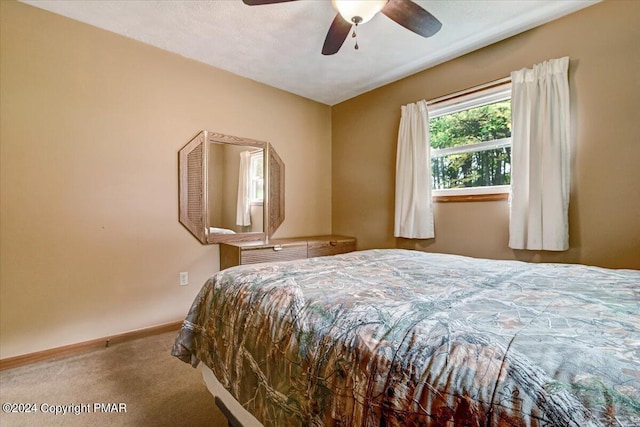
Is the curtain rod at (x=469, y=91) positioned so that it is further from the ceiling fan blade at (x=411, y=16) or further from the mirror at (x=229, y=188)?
the mirror at (x=229, y=188)

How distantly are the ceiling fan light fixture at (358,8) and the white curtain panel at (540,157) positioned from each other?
138 centimetres

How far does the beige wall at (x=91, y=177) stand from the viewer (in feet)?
6.73

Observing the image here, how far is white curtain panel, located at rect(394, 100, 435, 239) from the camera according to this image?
112 inches

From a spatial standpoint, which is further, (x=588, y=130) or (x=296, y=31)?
(x=296, y=31)

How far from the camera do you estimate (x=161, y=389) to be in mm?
1772

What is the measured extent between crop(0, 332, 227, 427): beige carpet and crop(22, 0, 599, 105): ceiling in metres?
2.53

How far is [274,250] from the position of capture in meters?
2.95

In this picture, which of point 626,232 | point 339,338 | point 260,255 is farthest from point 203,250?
point 626,232

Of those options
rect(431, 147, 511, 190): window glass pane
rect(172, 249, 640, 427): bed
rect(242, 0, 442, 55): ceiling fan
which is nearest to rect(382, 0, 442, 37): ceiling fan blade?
rect(242, 0, 442, 55): ceiling fan

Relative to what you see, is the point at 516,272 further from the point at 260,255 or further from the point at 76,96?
the point at 76,96

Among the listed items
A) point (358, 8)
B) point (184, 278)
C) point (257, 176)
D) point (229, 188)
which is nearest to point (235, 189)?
point (229, 188)

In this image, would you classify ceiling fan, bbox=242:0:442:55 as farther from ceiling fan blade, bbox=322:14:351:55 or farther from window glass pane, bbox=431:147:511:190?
window glass pane, bbox=431:147:511:190

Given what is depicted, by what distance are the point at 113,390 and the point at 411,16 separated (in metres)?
2.86

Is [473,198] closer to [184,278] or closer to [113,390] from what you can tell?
[184,278]
